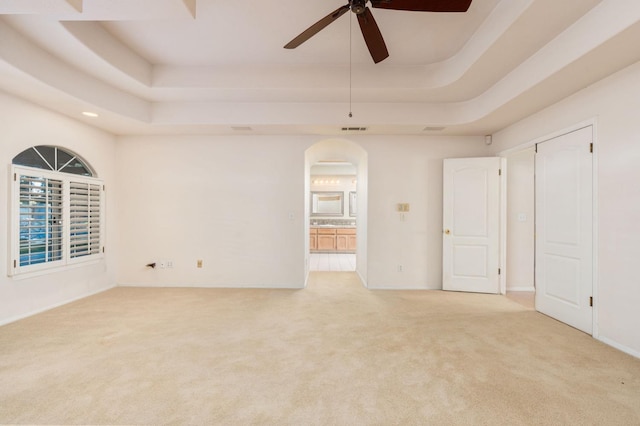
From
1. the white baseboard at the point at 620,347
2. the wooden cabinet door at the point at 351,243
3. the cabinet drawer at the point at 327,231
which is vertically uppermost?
the cabinet drawer at the point at 327,231

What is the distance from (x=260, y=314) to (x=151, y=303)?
1.60 metres

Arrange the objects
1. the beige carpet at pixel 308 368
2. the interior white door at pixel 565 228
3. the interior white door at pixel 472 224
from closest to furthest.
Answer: the beige carpet at pixel 308 368 < the interior white door at pixel 565 228 < the interior white door at pixel 472 224

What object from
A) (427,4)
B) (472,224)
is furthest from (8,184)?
(472,224)

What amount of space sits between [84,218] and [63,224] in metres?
0.34

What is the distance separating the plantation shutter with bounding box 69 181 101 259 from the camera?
13.1ft

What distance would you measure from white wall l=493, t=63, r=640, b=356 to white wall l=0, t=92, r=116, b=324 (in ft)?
20.3

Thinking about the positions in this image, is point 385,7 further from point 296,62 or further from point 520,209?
point 520,209

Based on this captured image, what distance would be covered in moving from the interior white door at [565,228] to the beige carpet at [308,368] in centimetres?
25

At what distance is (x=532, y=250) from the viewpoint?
4598 millimetres

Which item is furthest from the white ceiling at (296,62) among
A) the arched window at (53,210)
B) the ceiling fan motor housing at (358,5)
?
the arched window at (53,210)

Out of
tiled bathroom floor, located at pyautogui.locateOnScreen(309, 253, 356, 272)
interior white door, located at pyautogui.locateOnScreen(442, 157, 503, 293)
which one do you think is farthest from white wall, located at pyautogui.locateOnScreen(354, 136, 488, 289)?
tiled bathroom floor, located at pyautogui.locateOnScreen(309, 253, 356, 272)

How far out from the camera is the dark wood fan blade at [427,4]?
1883 millimetres

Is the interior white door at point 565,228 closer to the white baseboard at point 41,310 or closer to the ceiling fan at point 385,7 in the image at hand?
the ceiling fan at point 385,7

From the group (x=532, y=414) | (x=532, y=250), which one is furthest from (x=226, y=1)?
(x=532, y=250)
